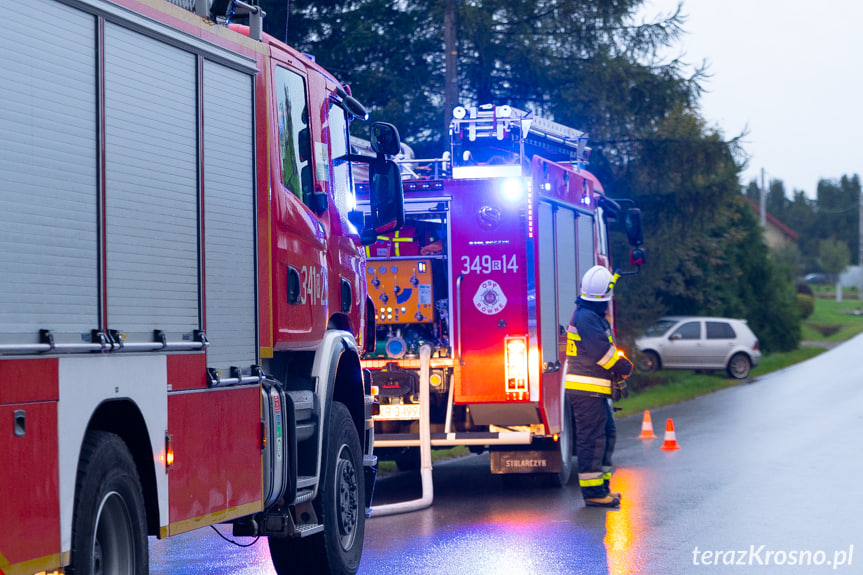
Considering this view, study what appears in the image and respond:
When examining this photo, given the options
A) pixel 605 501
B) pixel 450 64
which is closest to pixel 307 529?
pixel 605 501

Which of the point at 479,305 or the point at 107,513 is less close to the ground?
the point at 479,305

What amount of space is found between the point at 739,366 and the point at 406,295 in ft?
66.7

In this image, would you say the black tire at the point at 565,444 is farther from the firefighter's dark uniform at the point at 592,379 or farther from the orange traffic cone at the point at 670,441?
the orange traffic cone at the point at 670,441

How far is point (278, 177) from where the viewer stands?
22.9ft

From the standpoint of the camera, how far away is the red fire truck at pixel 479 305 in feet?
38.3

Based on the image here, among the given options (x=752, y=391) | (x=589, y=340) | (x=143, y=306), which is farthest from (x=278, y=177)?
(x=752, y=391)

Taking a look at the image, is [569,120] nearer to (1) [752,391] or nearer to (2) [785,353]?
(1) [752,391]

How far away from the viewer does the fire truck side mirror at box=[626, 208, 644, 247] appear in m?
15.3

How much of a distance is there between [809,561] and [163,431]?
4608 mm

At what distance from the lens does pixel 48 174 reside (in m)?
4.71

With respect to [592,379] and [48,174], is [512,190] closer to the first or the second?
[592,379]

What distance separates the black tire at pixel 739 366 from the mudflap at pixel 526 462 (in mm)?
19568

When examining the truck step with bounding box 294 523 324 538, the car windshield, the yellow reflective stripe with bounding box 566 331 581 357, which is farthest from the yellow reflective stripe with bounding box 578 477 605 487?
the car windshield

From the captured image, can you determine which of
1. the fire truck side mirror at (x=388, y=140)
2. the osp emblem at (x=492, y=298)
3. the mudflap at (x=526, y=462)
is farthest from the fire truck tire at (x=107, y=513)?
the mudflap at (x=526, y=462)
